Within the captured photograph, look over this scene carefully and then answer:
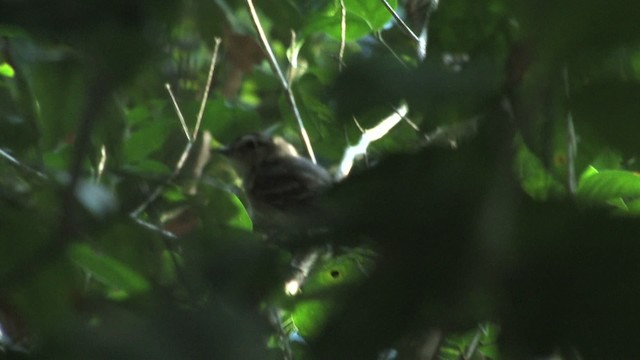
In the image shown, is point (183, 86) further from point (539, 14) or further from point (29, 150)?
point (539, 14)

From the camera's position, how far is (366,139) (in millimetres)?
1739

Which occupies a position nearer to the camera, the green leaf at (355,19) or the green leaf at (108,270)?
the green leaf at (108,270)

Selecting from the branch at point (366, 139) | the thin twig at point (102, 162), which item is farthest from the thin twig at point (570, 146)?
the thin twig at point (102, 162)

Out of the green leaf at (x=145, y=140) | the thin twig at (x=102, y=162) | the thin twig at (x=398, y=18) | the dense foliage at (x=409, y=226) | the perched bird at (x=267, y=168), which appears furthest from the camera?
the perched bird at (x=267, y=168)

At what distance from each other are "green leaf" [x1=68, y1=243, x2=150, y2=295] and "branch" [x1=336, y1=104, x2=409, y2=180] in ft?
0.66

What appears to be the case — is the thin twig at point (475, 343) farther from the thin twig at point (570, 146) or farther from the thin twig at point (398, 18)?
the thin twig at point (398, 18)

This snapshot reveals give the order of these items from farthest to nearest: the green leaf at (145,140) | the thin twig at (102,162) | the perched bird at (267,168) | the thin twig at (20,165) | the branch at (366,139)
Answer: the perched bird at (267,168) < the green leaf at (145,140) < the thin twig at (102,162) < the thin twig at (20,165) < the branch at (366,139)

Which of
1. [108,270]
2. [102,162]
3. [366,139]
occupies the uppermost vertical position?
[108,270]

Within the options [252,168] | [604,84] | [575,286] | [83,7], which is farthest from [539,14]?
[252,168]

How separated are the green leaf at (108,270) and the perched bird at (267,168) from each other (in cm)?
309

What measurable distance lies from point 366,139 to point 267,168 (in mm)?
3296

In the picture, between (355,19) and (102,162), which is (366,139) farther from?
(355,19)

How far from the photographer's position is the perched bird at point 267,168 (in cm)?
430

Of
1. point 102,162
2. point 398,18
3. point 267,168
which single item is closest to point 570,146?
point 102,162
